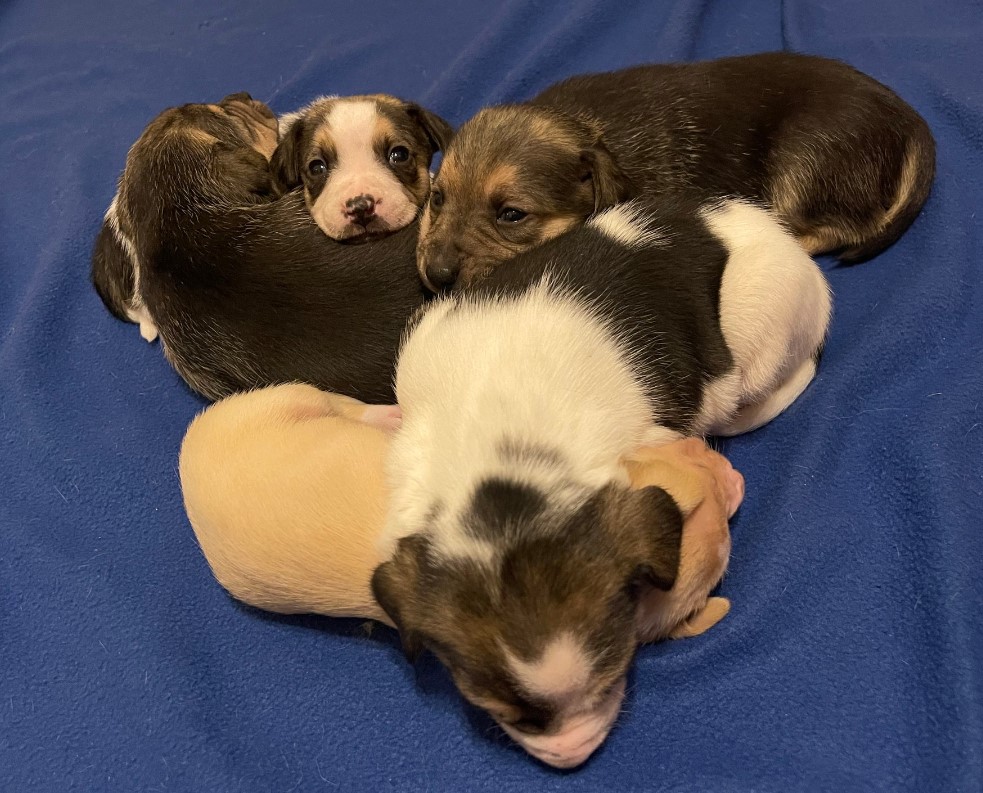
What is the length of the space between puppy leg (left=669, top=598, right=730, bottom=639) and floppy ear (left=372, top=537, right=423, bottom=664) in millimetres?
860

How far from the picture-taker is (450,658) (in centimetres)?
189

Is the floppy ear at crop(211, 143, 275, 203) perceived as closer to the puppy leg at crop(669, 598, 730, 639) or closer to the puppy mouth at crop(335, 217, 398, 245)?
the puppy mouth at crop(335, 217, 398, 245)

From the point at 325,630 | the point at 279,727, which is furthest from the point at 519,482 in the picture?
the point at 279,727

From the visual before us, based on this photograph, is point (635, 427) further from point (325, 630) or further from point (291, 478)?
point (325, 630)

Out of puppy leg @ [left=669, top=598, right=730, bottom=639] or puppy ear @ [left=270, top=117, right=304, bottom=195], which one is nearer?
puppy leg @ [left=669, top=598, right=730, bottom=639]

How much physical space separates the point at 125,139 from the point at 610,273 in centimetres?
335

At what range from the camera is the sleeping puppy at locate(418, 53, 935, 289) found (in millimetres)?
3045

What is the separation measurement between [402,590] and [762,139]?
8.00ft

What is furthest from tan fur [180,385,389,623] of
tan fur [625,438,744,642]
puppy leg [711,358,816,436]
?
puppy leg [711,358,816,436]

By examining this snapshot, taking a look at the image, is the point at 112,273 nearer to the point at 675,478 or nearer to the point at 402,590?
the point at 402,590

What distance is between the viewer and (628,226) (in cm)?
261

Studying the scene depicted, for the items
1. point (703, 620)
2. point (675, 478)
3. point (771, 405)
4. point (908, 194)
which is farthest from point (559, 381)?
point (908, 194)

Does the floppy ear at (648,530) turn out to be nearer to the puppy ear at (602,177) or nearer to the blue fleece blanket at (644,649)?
the blue fleece blanket at (644,649)

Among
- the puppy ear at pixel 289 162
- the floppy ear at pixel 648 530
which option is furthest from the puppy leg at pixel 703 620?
the puppy ear at pixel 289 162
